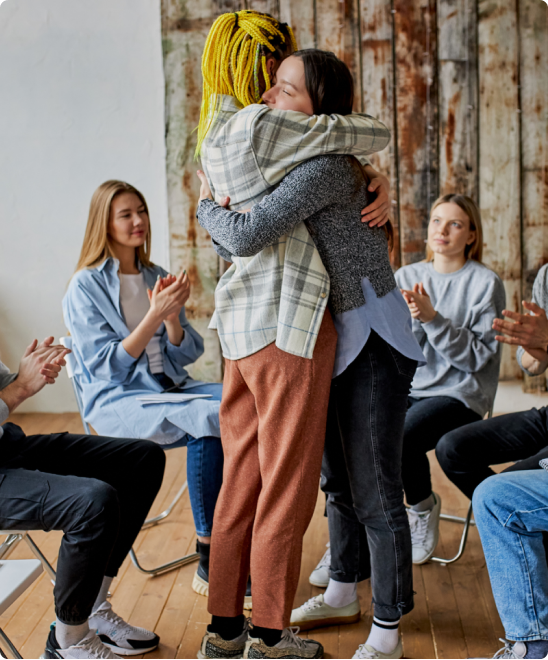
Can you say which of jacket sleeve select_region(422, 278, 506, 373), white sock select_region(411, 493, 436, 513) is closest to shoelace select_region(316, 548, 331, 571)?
white sock select_region(411, 493, 436, 513)

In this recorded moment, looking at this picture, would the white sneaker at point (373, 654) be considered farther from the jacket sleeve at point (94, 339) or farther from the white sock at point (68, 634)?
the jacket sleeve at point (94, 339)

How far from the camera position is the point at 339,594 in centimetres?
187

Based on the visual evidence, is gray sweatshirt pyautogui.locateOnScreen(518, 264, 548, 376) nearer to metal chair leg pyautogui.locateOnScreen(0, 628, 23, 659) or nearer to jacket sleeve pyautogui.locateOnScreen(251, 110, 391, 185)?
jacket sleeve pyautogui.locateOnScreen(251, 110, 391, 185)

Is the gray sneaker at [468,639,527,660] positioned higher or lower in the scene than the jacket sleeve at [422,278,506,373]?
lower

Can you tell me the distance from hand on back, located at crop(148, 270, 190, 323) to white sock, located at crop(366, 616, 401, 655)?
1.15m

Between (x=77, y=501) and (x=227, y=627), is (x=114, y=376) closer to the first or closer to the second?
(x=77, y=501)

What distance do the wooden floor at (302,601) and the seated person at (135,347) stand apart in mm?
164

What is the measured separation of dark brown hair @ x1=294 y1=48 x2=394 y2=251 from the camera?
139cm

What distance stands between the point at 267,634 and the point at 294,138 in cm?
119

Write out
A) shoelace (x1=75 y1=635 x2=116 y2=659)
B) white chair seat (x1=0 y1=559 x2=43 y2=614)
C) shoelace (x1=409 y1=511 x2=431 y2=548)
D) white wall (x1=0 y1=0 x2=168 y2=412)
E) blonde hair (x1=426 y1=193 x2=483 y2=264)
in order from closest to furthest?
1. white chair seat (x1=0 y1=559 x2=43 y2=614)
2. shoelace (x1=75 y1=635 x2=116 y2=659)
3. shoelace (x1=409 y1=511 x2=431 y2=548)
4. blonde hair (x1=426 y1=193 x2=483 y2=264)
5. white wall (x1=0 y1=0 x2=168 y2=412)

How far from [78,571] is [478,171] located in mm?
3284

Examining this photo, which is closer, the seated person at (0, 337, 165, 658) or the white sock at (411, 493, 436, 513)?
the seated person at (0, 337, 165, 658)

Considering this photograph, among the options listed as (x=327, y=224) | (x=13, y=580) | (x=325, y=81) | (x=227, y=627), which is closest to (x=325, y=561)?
(x=227, y=627)

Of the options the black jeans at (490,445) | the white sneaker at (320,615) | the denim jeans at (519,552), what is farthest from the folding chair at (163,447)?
the denim jeans at (519,552)
